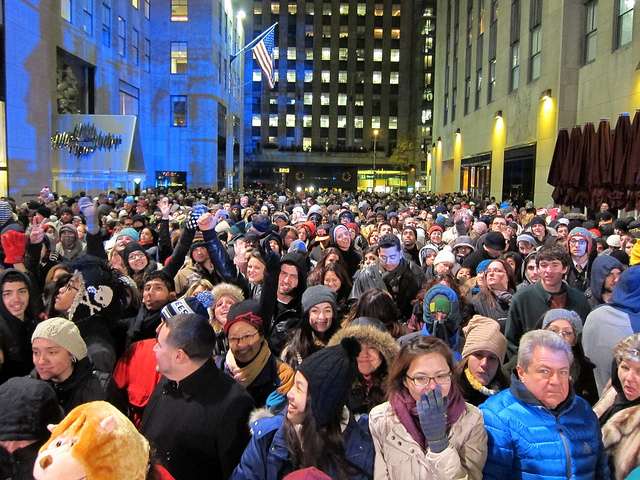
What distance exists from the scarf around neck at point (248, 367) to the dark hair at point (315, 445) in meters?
1.22

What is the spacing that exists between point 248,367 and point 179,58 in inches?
1654

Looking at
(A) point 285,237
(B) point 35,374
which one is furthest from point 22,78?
(B) point 35,374

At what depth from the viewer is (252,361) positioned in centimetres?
390

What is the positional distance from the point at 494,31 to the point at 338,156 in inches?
1857

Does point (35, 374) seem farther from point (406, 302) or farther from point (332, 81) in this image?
point (332, 81)

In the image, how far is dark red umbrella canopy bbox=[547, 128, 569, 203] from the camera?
16609 mm

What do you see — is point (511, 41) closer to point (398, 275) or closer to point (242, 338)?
point (398, 275)

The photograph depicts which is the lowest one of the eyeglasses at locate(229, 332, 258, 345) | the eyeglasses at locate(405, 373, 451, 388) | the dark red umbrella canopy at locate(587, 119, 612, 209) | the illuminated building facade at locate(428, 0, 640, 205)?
the eyeglasses at locate(229, 332, 258, 345)

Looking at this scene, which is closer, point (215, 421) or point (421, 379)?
point (421, 379)

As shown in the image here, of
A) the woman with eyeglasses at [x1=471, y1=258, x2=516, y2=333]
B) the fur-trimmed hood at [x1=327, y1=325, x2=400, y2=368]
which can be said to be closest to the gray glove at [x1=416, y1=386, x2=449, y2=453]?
the fur-trimmed hood at [x1=327, y1=325, x2=400, y2=368]

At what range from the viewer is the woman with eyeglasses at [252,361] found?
3.85 m

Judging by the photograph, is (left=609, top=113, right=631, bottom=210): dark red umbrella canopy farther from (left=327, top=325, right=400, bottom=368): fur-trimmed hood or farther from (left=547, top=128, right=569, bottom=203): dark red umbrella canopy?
(left=327, top=325, right=400, bottom=368): fur-trimmed hood

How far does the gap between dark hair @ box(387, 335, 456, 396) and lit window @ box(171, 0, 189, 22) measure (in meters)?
43.6

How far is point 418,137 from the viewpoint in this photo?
2744 inches
